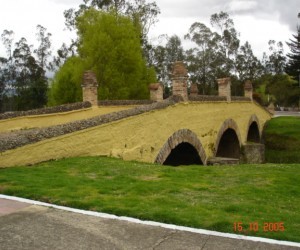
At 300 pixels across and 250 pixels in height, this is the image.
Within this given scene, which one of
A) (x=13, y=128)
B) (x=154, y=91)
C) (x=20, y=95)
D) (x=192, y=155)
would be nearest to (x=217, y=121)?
(x=192, y=155)

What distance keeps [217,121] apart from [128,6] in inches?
842

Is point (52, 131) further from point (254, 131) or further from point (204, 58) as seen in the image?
point (204, 58)

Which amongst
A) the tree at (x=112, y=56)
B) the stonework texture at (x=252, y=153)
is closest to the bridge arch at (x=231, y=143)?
the stonework texture at (x=252, y=153)

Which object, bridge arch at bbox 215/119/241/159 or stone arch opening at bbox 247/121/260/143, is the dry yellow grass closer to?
bridge arch at bbox 215/119/241/159

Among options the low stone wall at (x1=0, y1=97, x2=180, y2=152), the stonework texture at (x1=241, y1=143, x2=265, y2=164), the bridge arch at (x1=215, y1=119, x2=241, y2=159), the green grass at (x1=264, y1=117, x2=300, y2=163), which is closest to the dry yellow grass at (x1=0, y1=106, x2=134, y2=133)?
the low stone wall at (x1=0, y1=97, x2=180, y2=152)

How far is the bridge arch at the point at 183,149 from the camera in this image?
13156mm

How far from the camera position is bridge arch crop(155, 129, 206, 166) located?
13.2 meters

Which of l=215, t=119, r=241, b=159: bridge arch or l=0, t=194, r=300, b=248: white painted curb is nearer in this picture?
l=0, t=194, r=300, b=248: white painted curb

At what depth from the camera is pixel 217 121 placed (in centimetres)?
1770

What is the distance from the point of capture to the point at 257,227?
462 centimetres

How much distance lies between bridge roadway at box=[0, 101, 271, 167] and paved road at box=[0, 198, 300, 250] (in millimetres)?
3593

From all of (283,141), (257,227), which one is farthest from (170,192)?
(283,141)

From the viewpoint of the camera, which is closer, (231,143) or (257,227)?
(257,227)

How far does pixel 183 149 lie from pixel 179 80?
2904 millimetres
